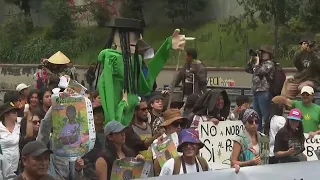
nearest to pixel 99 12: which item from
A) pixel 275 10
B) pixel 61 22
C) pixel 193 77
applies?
pixel 61 22

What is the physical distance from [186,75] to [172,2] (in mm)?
23748

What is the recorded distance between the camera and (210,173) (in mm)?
5953

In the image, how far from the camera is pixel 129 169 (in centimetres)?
598

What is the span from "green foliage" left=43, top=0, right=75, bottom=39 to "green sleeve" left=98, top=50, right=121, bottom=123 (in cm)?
3014

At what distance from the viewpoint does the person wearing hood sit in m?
7.59

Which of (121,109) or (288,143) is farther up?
(121,109)

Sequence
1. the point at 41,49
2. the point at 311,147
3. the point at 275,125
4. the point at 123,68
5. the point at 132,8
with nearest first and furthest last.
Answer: the point at 123,68 < the point at 311,147 < the point at 275,125 < the point at 41,49 < the point at 132,8

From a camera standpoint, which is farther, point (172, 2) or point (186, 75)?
point (172, 2)

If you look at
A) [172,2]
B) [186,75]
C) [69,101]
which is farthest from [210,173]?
[172,2]

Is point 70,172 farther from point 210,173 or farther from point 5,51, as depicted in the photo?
point 5,51

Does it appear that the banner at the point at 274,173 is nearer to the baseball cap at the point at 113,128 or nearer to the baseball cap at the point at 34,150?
the baseball cap at the point at 113,128

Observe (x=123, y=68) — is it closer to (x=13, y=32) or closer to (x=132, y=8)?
(x=132, y=8)

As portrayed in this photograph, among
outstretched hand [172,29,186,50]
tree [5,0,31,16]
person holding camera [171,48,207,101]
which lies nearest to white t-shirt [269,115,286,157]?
outstretched hand [172,29,186,50]

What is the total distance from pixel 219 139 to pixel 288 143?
0.79 m
